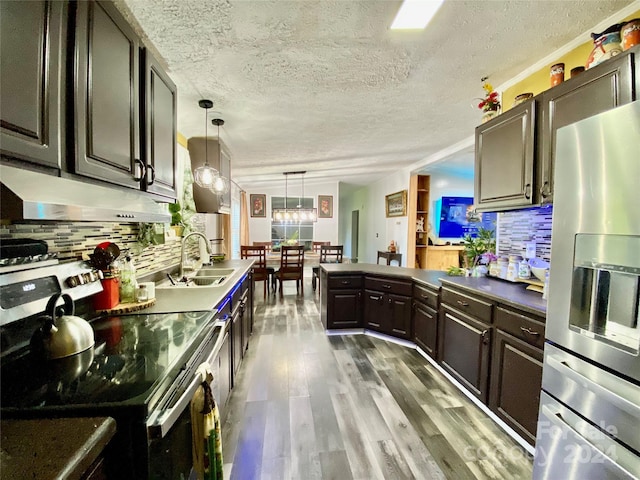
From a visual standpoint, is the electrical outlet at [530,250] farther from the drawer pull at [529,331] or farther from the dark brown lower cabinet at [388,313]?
the dark brown lower cabinet at [388,313]

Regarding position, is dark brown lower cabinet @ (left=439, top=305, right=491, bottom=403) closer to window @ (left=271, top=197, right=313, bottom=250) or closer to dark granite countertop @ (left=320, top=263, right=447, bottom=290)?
dark granite countertop @ (left=320, top=263, right=447, bottom=290)

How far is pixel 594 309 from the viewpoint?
1153 mm

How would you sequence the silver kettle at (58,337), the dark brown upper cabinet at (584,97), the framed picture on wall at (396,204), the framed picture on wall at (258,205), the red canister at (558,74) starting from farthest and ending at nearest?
the framed picture on wall at (258,205) → the framed picture on wall at (396,204) → the red canister at (558,74) → the dark brown upper cabinet at (584,97) → the silver kettle at (58,337)

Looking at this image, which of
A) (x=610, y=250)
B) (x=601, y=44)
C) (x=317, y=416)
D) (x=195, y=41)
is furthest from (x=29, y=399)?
(x=601, y=44)

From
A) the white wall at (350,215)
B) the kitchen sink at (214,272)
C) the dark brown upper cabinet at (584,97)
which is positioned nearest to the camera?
the dark brown upper cabinet at (584,97)

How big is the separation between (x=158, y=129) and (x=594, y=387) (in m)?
2.45

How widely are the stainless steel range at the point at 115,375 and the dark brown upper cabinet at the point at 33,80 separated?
0.49 metres

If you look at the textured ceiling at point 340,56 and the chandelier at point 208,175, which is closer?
the textured ceiling at point 340,56

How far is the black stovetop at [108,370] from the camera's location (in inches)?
29.6

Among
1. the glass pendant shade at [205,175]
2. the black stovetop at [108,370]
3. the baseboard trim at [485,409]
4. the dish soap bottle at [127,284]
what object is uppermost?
the glass pendant shade at [205,175]

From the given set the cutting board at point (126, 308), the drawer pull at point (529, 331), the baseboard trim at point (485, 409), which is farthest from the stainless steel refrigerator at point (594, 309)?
the cutting board at point (126, 308)

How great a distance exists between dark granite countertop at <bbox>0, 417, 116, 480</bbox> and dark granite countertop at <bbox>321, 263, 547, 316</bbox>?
196 centimetres

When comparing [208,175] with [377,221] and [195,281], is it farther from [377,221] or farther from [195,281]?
[377,221]

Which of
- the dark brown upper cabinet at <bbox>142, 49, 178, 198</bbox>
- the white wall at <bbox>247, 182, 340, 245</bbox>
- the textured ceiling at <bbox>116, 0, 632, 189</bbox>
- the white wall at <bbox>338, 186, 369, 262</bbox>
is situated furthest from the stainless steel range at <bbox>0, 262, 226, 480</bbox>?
the white wall at <bbox>338, 186, 369, 262</bbox>
